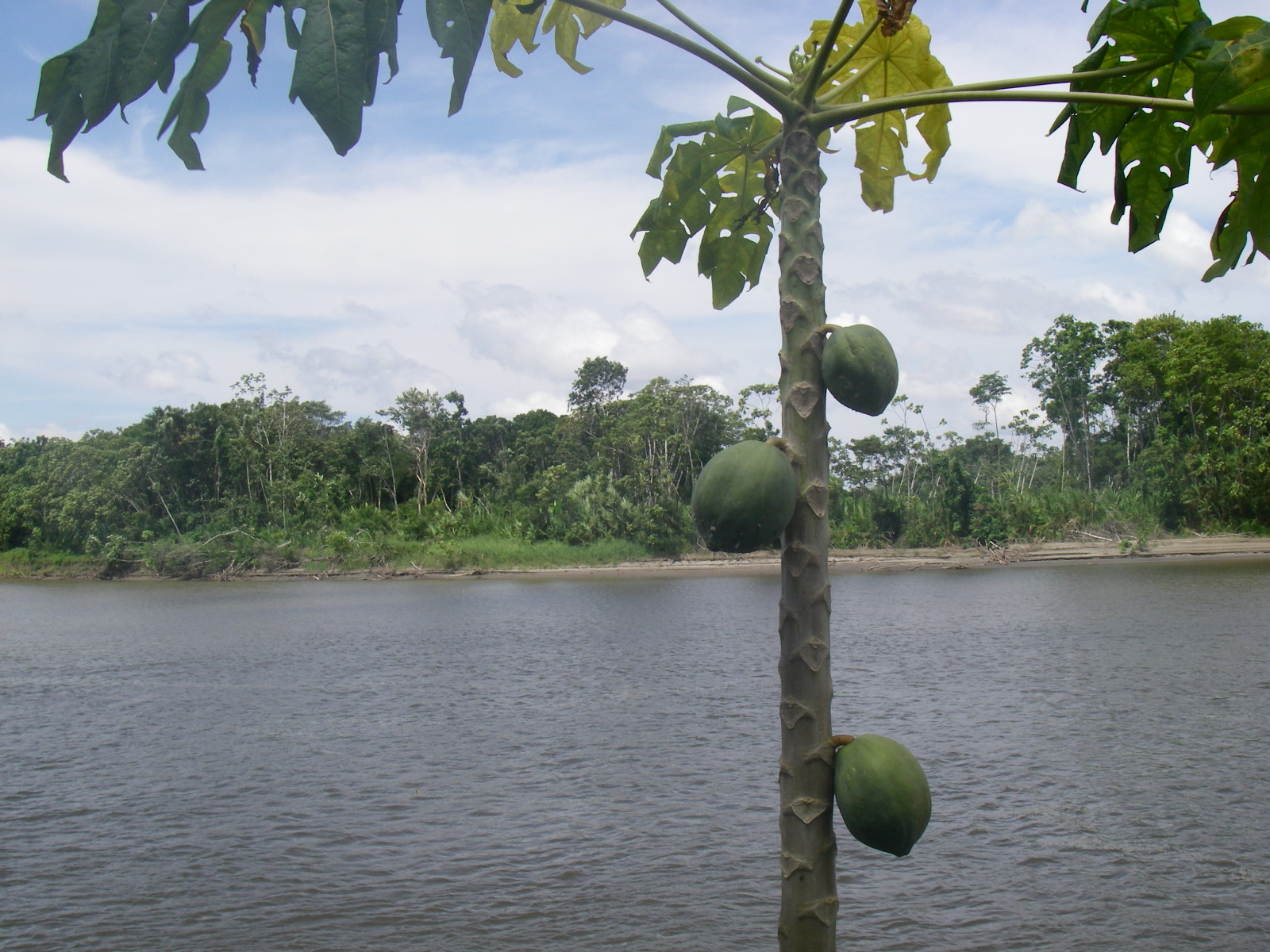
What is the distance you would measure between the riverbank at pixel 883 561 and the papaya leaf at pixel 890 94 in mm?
Result: 25811

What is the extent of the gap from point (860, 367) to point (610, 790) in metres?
7.91

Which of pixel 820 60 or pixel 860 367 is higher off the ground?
pixel 820 60

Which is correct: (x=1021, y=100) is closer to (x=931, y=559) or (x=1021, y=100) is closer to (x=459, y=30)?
(x=459, y=30)

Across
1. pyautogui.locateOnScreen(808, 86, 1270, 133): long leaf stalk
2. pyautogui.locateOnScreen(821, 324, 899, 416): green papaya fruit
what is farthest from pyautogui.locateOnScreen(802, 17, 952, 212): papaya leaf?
pyautogui.locateOnScreen(821, 324, 899, 416): green papaya fruit

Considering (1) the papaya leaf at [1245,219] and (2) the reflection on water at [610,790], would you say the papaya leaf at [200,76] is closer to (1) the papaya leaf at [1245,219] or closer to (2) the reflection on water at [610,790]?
(1) the papaya leaf at [1245,219]

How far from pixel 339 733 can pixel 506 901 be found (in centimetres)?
551

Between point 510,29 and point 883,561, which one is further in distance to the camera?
point 883,561

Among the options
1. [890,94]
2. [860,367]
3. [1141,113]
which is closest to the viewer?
[860,367]

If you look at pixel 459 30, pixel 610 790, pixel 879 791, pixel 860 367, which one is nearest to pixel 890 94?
pixel 860 367

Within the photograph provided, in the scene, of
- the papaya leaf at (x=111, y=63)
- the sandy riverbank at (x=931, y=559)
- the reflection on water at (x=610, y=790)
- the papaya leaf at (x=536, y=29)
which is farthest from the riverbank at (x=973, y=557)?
the papaya leaf at (x=111, y=63)

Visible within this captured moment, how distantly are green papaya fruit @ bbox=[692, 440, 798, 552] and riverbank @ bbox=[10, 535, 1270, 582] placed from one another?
26813mm

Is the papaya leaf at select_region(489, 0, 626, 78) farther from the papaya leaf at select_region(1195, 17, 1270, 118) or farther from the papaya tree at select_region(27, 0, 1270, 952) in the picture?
the papaya leaf at select_region(1195, 17, 1270, 118)

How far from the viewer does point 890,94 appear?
2.60m

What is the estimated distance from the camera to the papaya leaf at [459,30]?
4.86 feet
